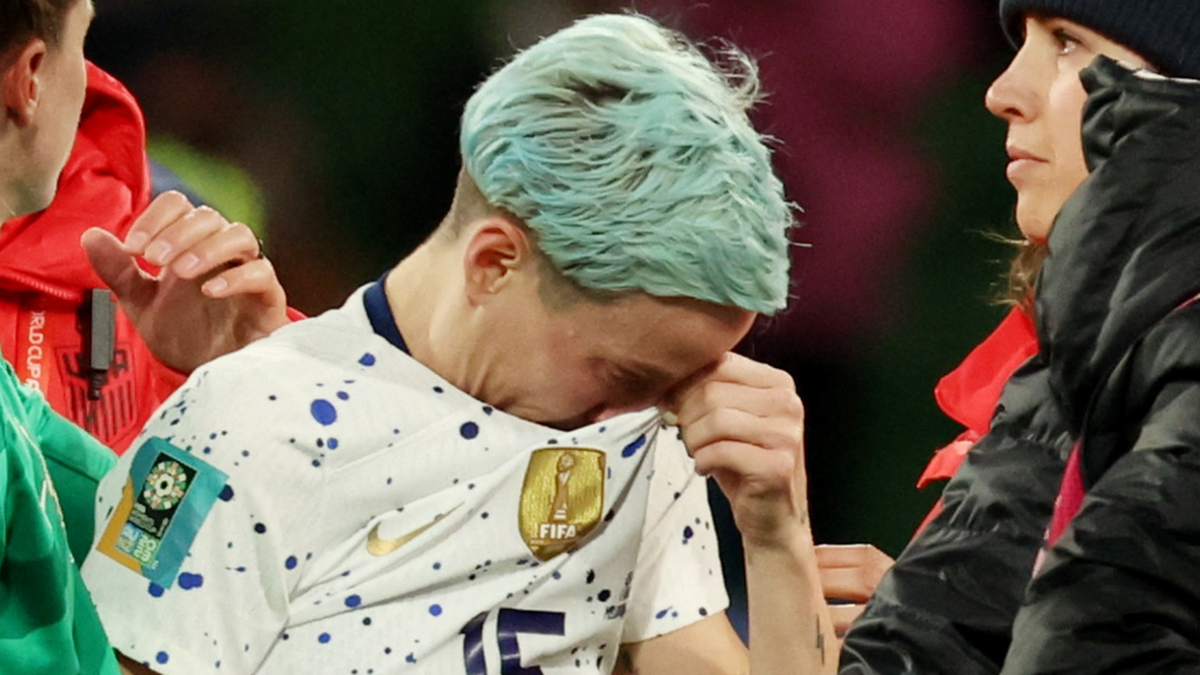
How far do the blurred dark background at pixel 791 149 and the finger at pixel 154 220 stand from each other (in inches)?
32.7

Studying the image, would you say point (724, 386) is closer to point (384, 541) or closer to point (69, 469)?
point (384, 541)

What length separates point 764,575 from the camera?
3.99 ft

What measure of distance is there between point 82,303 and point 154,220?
443mm

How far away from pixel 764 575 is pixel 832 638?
0.07 meters

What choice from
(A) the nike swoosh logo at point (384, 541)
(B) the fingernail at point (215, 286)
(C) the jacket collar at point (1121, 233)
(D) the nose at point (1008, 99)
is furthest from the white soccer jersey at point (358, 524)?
(C) the jacket collar at point (1121, 233)

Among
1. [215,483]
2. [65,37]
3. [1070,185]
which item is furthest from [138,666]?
[1070,185]

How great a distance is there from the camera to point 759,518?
3.94 feet

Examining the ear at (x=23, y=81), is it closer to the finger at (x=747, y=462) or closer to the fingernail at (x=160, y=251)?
the fingernail at (x=160, y=251)

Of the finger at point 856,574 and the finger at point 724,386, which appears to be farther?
the finger at point 856,574

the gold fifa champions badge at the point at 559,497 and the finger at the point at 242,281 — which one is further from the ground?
the finger at the point at 242,281

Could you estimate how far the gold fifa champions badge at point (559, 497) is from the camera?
3.76 feet

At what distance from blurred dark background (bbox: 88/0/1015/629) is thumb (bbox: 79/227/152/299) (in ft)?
2.58

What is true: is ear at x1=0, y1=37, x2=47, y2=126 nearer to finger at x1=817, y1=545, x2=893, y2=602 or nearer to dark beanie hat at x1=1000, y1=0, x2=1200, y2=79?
dark beanie hat at x1=1000, y1=0, x2=1200, y2=79

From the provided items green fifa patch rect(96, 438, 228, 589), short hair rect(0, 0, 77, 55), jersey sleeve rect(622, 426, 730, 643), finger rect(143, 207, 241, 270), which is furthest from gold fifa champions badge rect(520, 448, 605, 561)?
short hair rect(0, 0, 77, 55)
